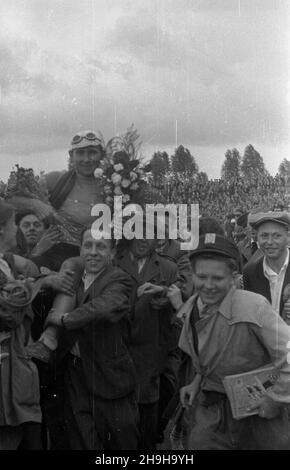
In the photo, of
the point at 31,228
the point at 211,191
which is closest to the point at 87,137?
the point at 31,228

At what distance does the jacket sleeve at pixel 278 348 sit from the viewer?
9.87 ft

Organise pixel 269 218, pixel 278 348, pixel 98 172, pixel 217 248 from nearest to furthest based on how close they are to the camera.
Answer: pixel 278 348 < pixel 217 248 < pixel 269 218 < pixel 98 172

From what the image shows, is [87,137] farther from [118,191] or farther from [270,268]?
[270,268]

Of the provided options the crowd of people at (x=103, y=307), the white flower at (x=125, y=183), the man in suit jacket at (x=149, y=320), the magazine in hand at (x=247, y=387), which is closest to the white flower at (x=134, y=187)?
the white flower at (x=125, y=183)

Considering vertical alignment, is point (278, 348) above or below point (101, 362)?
above

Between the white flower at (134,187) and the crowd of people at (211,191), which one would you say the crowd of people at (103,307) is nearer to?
the crowd of people at (211,191)

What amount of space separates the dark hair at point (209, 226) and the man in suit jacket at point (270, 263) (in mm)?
165

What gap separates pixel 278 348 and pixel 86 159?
4.54ft

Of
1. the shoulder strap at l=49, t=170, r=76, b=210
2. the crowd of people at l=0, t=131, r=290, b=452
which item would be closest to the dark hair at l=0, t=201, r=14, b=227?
the crowd of people at l=0, t=131, r=290, b=452

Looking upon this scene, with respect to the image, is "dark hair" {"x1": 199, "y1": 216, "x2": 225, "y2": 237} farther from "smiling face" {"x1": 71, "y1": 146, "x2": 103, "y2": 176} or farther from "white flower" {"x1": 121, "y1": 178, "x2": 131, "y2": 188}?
"smiling face" {"x1": 71, "y1": 146, "x2": 103, "y2": 176}

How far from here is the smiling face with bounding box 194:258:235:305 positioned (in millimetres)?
3127

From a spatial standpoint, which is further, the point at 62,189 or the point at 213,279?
the point at 62,189

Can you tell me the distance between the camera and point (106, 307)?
3.41 m
